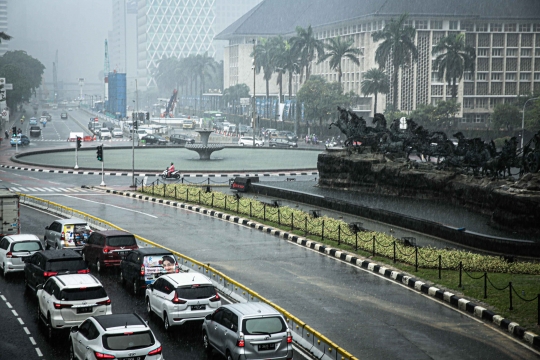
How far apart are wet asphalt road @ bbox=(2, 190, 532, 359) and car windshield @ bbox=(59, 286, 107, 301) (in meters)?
1.86

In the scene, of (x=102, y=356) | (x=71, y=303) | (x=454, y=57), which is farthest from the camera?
(x=454, y=57)

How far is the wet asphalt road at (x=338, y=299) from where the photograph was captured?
18.4 meters

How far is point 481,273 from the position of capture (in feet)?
83.0

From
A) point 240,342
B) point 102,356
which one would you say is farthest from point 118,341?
point 240,342

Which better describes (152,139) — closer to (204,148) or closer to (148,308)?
(204,148)

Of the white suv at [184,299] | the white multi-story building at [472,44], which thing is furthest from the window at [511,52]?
the white suv at [184,299]

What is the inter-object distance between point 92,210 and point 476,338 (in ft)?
88.9

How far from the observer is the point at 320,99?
115812 mm

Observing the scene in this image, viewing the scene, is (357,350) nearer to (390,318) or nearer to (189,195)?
(390,318)

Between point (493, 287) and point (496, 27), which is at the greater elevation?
point (496, 27)

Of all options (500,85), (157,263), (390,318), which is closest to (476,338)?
(390,318)

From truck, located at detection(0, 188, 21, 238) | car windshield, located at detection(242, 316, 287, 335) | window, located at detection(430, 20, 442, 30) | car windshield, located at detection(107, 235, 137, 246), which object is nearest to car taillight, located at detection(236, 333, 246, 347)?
car windshield, located at detection(242, 316, 287, 335)

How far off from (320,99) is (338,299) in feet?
310

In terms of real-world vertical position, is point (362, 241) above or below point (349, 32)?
below
